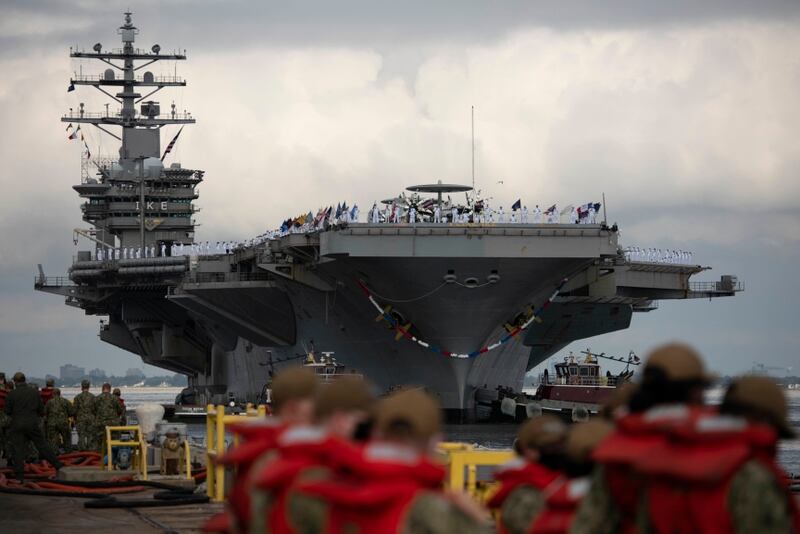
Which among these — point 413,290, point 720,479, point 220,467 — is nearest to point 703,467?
point 720,479

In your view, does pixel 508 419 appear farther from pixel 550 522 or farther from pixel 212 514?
pixel 550 522

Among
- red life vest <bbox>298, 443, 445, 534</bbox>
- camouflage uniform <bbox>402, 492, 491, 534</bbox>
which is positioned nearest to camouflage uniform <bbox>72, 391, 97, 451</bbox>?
red life vest <bbox>298, 443, 445, 534</bbox>

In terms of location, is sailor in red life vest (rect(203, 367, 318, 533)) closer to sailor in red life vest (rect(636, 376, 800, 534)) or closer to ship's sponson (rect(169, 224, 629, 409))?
sailor in red life vest (rect(636, 376, 800, 534))

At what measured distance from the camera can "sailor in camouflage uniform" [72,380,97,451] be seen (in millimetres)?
21891

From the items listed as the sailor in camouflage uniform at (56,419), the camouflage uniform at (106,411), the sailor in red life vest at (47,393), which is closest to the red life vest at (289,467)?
the camouflage uniform at (106,411)

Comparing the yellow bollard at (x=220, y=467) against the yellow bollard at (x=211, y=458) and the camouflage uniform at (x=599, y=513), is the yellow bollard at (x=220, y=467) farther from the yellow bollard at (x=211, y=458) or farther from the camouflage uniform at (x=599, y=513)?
the camouflage uniform at (x=599, y=513)

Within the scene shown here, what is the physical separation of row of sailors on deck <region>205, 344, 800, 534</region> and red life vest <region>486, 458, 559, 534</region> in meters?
0.40

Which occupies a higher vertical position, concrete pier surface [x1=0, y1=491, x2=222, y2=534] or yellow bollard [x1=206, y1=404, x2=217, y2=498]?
yellow bollard [x1=206, y1=404, x2=217, y2=498]

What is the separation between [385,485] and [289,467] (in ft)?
2.52

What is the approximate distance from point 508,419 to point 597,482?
38.9 m

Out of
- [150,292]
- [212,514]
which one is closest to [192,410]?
[150,292]

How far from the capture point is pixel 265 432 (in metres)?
5.93

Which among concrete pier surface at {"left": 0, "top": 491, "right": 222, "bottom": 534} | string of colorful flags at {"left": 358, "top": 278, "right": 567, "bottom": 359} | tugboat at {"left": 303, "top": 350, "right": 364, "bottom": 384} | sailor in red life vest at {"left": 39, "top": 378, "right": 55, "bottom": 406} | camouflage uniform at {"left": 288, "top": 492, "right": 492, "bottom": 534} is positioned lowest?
concrete pier surface at {"left": 0, "top": 491, "right": 222, "bottom": 534}

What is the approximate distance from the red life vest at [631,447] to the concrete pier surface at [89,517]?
759cm
